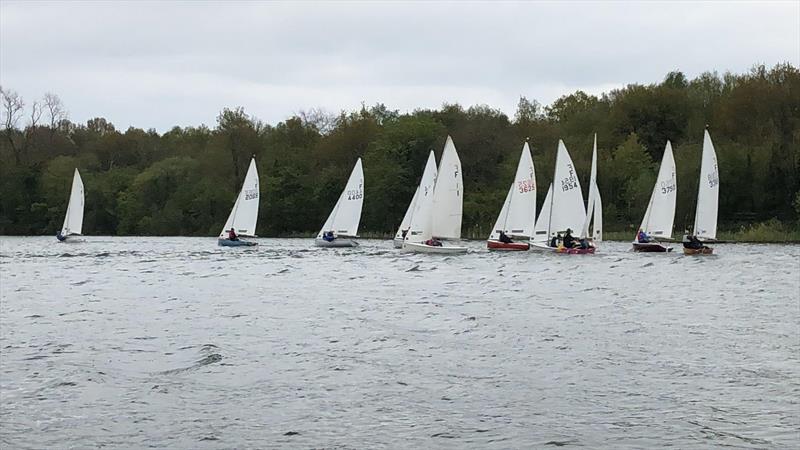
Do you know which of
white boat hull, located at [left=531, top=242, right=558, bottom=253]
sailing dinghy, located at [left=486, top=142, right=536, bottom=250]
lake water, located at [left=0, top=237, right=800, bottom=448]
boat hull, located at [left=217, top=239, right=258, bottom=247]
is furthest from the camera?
boat hull, located at [left=217, top=239, right=258, bottom=247]

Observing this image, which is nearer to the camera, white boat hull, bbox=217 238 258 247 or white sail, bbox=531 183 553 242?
white sail, bbox=531 183 553 242

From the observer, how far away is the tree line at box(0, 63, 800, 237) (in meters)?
74.6

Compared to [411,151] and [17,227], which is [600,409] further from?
[17,227]

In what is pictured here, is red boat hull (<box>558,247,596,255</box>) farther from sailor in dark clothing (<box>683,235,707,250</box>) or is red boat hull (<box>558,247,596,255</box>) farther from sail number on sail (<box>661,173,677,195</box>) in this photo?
sail number on sail (<box>661,173,677,195</box>)

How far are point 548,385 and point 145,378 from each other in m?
5.94

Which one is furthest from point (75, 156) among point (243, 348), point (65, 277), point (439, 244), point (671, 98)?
point (243, 348)

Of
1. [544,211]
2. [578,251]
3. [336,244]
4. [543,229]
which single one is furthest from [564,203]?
[336,244]

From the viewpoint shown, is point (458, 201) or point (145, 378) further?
point (458, 201)

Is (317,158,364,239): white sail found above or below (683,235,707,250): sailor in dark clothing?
above

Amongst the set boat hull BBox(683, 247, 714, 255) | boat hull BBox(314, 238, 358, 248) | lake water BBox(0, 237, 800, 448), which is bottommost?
lake water BBox(0, 237, 800, 448)

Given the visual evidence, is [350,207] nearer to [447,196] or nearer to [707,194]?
[447,196]

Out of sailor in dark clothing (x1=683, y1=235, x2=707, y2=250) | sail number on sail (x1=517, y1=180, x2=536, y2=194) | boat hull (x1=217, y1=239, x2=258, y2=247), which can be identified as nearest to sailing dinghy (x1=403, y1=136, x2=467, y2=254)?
sail number on sail (x1=517, y1=180, x2=536, y2=194)

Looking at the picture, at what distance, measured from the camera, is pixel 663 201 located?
55125mm

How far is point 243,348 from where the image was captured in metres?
18.4
